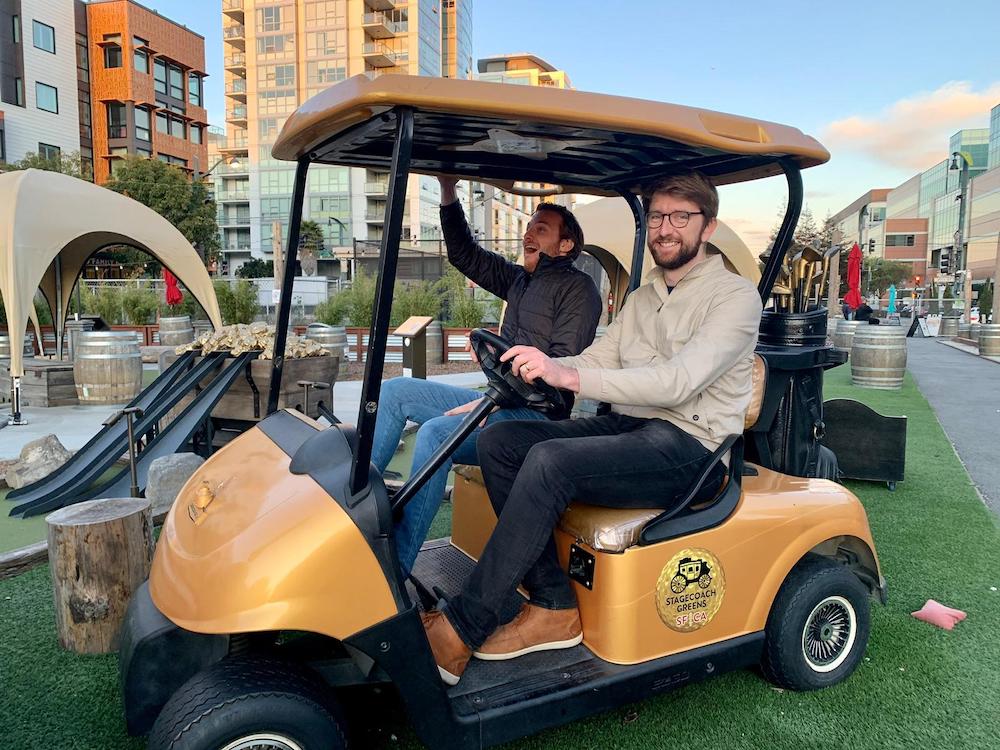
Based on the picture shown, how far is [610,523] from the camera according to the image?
2154mm

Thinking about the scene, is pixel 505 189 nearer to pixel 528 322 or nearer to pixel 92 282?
pixel 528 322

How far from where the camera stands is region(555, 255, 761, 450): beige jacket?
213 centimetres

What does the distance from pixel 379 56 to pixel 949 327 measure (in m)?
45.1

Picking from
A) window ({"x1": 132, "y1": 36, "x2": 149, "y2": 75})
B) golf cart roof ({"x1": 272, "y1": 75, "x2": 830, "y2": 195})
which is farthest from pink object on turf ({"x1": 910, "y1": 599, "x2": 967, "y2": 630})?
window ({"x1": 132, "y1": 36, "x2": 149, "y2": 75})

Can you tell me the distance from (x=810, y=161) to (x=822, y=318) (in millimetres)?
855

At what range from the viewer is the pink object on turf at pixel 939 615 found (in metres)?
2.95

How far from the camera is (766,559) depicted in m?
2.35

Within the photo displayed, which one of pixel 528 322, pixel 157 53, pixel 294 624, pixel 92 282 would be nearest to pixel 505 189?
pixel 528 322

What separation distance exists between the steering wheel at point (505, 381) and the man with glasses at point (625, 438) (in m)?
0.05

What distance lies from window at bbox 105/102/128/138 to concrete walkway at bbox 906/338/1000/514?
1697 inches

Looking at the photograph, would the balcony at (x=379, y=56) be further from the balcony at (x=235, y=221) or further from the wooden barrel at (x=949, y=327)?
the wooden barrel at (x=949, y=327)

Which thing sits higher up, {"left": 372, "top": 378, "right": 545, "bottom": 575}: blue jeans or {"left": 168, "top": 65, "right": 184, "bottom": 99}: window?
{"left": 168, "top": 65, "right": 184, "bottom": 99}: window

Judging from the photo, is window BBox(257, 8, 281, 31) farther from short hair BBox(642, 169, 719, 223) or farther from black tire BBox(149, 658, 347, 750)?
black tire BBox(149, 658, 347, 750)

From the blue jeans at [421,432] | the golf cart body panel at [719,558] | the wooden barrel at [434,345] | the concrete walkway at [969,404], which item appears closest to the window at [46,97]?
the wooden barrel at [434,345]
